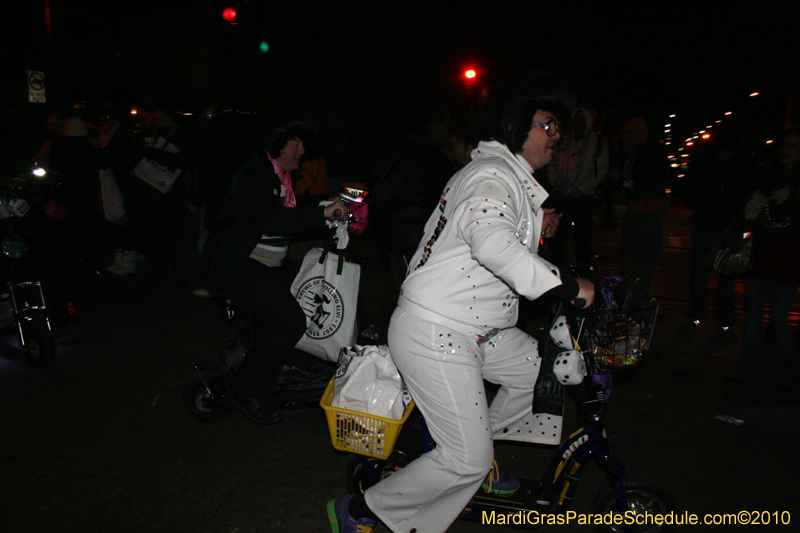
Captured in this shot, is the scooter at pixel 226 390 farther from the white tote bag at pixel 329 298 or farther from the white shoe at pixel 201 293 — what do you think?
the white shoe at pixel 201 293

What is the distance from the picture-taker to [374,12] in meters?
27.1

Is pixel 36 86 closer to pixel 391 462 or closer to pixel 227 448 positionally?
pixel 227 448

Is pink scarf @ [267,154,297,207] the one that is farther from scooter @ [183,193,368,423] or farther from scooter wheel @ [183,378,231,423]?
scooter wheel @ [183,378,231,423]

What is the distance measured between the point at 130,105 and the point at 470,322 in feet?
78.1

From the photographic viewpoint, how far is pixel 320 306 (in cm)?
380

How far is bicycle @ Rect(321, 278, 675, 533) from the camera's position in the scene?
253 cm

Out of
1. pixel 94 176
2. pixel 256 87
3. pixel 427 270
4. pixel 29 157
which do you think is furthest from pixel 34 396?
pixel 256 87

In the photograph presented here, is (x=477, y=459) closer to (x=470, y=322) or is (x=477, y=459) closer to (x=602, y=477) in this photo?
(x=470, y=322)

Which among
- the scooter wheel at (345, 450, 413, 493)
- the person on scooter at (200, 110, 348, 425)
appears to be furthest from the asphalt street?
the person on scooter at (200, 110, 348, 425)

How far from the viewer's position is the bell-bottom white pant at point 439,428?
2443 millimetres

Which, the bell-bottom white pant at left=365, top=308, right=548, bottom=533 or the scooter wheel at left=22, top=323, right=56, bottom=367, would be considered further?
the scooter wheel at left=22, top=323, right=56, bottom=367

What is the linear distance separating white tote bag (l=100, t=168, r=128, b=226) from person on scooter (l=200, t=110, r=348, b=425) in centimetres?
408

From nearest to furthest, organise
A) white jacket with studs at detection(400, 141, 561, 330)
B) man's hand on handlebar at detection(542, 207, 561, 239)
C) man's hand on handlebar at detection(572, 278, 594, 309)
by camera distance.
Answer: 1. white jacket with studs at detection(400, 141, 561, 330)
2. man's hand on handlebar at detection(572, 278, 594, 309)
3. man's hand on handlebar at detection(542, 207, 561, 239)

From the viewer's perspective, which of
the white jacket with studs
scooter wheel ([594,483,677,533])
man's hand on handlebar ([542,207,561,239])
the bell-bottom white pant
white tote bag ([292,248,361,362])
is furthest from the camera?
white tote bag ([292,248,361,362])
